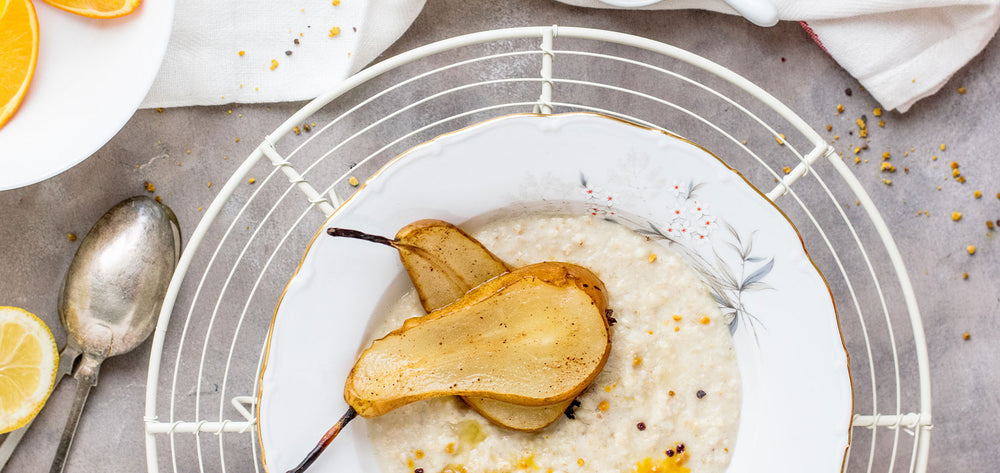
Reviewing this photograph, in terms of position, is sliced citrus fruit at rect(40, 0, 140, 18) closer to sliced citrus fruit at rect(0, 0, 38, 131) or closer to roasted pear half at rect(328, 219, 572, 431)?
sliced citrus fruit at rect(0, 0, 38, 131)

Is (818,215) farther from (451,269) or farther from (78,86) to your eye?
(78,86)

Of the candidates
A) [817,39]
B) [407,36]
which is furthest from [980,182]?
[407,36]

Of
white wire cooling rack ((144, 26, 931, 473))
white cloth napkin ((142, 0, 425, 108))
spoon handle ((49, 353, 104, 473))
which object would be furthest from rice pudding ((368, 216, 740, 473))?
spoon handle ((49, 353, 104, 473))

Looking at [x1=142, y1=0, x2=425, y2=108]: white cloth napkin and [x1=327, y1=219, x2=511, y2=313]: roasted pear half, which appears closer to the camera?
[x1=327, y1=219, x2=511, y2=313]: roasted pear half

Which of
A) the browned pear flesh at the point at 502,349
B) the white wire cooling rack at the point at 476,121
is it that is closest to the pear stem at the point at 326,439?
the browned pear flesh at the point at 502,349

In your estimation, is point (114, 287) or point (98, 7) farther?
point (114, 287)

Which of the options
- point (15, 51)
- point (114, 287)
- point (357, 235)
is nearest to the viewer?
point (357, 235)

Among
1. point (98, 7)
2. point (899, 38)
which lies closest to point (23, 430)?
point (98, 7)

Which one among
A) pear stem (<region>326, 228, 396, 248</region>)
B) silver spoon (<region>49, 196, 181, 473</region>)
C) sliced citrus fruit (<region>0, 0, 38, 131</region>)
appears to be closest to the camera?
pear stem (<region>326, 228, 396, 248</region>)
